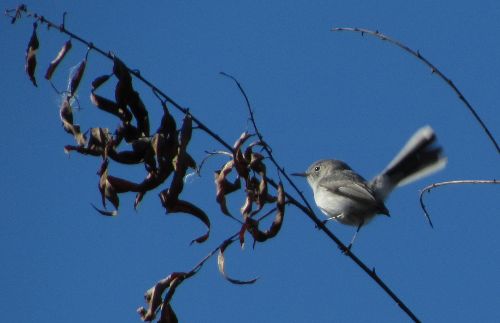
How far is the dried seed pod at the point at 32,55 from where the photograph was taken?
233 cm

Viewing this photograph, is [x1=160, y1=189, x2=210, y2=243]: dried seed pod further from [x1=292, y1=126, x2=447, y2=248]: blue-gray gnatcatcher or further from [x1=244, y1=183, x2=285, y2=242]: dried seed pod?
[x1=292, y1=126, x2=447, y2=248]: blue-gray gnatcatcher

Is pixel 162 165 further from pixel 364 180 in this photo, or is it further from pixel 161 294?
pixel 364 180

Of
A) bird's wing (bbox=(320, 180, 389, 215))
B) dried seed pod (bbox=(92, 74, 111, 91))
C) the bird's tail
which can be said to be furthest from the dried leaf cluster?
bird's wing (bbox=(320, 180, 389, 215))

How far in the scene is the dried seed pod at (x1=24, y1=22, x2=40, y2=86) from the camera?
2.33 meters

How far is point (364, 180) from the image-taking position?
21.7ft

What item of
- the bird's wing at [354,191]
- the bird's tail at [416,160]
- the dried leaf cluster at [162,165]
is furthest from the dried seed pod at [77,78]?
the bird's wing at [354,191]

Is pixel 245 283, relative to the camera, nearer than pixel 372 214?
Yes

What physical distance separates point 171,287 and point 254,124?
0.59 metres

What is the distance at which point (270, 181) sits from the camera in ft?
7.29

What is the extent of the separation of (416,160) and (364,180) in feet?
8.19

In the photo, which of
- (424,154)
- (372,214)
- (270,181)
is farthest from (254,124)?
(372,214)

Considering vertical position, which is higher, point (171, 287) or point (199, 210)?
point (199, 210)

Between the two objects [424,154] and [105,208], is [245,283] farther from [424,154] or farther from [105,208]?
[424,154]

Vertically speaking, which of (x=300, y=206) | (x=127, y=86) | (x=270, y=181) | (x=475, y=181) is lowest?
(x=475, y=181)
